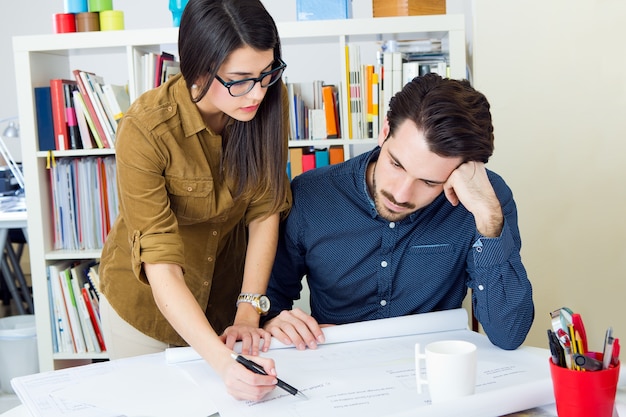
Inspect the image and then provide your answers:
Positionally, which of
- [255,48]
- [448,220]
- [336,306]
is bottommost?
[336,306]

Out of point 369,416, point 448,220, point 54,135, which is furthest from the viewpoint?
point 54,135

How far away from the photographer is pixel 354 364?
1.27 meters

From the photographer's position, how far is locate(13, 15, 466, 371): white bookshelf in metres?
2.48

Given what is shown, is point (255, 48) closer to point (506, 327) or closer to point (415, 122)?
point (415, 122)

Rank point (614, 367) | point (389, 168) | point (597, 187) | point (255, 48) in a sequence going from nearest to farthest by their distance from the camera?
1. point (614, 367)
2. point (255, 48)
3. point (389, 168)
4. point (597, 187)

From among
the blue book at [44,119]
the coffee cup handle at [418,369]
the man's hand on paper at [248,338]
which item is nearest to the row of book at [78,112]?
the blue book at [44,119]

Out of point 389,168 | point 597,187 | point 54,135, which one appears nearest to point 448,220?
point 389,168

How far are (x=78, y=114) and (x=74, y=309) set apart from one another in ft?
2.34

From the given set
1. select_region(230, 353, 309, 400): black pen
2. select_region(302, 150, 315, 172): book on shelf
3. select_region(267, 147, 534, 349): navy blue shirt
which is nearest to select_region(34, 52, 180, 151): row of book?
→ select_region(302, 150, 315, 172): book on shelf

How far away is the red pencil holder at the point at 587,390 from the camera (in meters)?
0.94

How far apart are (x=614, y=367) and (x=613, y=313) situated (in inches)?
62.4

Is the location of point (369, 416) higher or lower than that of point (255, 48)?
lower

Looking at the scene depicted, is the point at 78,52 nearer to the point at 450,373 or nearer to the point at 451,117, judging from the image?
the point at 451,117

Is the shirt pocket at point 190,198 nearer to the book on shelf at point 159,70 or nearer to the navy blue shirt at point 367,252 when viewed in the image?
the navy blue shirt at point 367,252
